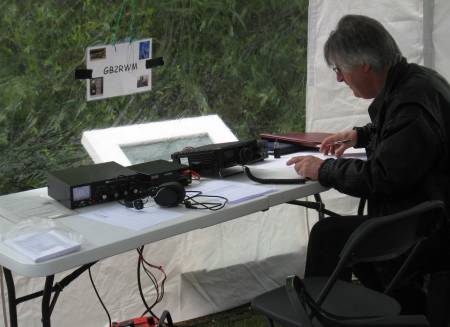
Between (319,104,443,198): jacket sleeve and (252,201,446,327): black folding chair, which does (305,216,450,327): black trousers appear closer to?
(252,201,446,327): black folding chair

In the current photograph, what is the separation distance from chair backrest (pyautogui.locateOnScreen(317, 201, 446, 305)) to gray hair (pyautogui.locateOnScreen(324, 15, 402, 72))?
0.62 metres

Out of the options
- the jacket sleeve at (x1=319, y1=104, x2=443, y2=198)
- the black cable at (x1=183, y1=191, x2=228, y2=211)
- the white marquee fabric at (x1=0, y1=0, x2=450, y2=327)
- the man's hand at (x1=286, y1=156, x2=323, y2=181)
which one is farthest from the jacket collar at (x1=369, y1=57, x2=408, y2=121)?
the white marquee fabric at (x1=0, y1=0, x2=450, y2=327)

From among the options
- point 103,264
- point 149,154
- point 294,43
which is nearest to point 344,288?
point 149,154

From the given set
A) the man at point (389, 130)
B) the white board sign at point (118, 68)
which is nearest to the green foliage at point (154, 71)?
the white board sign at point (118, 68)

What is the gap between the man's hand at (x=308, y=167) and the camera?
2105 mm

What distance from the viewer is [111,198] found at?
6.35 ft

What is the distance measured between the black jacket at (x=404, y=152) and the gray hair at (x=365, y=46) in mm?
50

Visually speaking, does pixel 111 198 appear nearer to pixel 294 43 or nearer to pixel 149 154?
pixel 149 154

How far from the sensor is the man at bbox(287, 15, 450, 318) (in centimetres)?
190

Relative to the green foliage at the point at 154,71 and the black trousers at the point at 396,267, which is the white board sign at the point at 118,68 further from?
the black trousers at the point at 396,267

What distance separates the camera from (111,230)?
5.51 feet

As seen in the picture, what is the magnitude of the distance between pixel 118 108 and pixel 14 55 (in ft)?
1.51

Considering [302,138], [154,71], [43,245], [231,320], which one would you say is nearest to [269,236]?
[231,320]

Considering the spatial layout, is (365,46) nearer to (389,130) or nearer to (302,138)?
(389,130)
